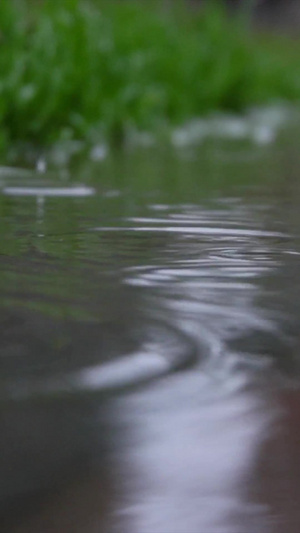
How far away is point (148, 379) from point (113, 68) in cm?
334

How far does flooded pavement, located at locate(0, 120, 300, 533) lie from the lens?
602 mm

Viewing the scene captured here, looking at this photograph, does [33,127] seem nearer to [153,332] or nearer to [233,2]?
[153,332]

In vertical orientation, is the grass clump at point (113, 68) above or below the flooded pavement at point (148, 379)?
above

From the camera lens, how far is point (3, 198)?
195 centimetres

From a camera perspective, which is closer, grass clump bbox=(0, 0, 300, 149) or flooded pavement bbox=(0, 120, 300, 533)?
flooded pavement bbox=(0, 120, 300, 533)

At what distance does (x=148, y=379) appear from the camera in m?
0.79

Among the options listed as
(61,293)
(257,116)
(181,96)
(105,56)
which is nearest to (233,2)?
(257,116)

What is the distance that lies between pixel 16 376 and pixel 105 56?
3.31m

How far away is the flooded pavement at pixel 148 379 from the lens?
23.7 inches

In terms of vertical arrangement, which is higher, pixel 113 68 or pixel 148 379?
pixel 113 68

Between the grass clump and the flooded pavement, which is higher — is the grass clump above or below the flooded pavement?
above

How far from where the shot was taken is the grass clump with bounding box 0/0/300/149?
323 cm

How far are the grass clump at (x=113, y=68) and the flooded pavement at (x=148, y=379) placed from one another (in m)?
1.59

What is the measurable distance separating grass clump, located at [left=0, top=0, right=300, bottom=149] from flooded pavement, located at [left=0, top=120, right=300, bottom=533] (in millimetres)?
1586
